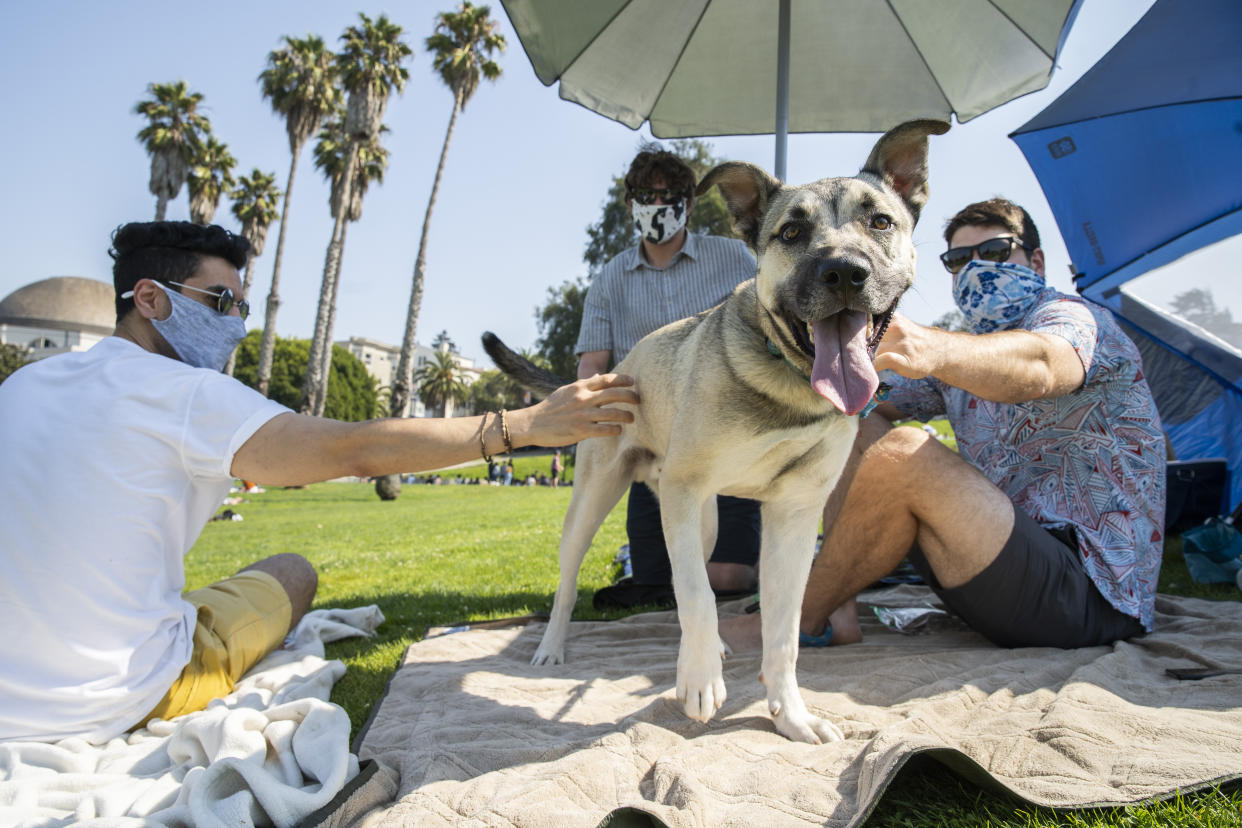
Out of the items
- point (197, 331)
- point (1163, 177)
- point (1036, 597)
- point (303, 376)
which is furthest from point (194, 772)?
point (303, 376)

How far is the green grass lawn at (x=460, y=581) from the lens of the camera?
6.51 feet

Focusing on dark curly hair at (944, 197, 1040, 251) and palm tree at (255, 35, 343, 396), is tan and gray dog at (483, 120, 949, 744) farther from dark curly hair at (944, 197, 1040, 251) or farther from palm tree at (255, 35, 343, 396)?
palm tree at (255, 35, 343, 396)

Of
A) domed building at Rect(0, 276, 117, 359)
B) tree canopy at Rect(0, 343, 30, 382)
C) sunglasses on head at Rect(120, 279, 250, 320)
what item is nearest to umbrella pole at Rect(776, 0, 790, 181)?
sunglasses on head at Rect(120, 279, 250, 320)

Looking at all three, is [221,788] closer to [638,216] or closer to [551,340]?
[638,216]

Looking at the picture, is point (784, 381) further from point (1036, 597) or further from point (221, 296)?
point (221, 296)

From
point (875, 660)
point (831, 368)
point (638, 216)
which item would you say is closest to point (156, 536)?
point (831, 368)

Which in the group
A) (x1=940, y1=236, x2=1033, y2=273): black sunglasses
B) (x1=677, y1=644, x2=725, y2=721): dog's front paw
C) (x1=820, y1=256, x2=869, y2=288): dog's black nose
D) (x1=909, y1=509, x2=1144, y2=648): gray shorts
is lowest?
(x1=677, y1=644, x2=725, y2=721): dog's front paw

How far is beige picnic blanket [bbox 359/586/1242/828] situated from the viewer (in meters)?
2.07

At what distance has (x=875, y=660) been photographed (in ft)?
11.6

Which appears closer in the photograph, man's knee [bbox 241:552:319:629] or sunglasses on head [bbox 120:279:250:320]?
sunglasses on head [bbox 120:279:250:320]

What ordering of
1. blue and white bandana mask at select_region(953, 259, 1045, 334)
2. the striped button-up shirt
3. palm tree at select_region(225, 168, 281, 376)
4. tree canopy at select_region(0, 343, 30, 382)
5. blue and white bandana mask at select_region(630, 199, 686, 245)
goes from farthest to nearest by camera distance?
tree canopy at select_region(0, 343, 30, 382)
palm tree at select_region(225, 168, 281, 376)
the striped button-up shirt
blue and white bandana mask at select_region(630, 199, 686, 245)
blue and white bandana mask at select_region(953, 259, 1045, 334)

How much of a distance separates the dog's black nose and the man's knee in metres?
3.66

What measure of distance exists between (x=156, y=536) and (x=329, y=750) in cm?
112

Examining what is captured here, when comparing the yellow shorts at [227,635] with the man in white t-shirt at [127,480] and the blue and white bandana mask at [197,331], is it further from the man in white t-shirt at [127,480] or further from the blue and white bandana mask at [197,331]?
the blue and white bandana mask at [197,331]
